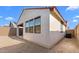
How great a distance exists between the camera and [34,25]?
2750 mm

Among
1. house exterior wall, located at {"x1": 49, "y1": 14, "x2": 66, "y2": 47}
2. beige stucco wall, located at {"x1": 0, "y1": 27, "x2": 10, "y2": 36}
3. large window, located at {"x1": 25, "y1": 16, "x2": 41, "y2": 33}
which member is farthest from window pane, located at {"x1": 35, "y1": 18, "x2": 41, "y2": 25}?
beige stucco wall, located at {"x1": 0, "y1": 27, "x2": 10, "y2": 36}

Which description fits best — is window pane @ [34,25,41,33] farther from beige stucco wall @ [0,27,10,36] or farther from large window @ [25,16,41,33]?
beige stucco wall @ [0,27,10,36]

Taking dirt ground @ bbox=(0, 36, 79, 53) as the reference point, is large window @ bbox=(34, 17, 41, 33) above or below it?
above

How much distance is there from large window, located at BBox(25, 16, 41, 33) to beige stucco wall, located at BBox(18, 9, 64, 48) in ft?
0.18

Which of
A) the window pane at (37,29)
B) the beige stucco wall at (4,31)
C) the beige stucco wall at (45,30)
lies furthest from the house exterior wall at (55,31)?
the beige stucco wall at (4,31)

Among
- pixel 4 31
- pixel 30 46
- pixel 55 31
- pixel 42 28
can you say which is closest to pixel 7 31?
pixel 4 31

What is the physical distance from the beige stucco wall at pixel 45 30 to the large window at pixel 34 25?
5 cm

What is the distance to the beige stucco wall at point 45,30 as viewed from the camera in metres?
2.62

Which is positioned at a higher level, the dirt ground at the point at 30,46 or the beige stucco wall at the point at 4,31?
the beige stucco wall at the point at 4,31

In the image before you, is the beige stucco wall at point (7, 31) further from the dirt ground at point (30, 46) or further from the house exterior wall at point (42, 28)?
the house exterior wall at point (42, 28)

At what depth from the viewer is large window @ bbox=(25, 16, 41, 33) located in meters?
2.68
